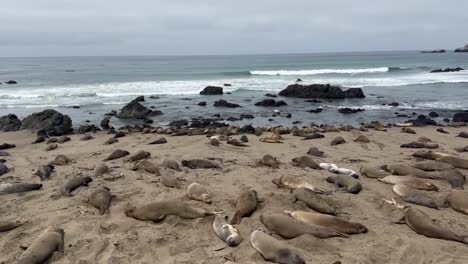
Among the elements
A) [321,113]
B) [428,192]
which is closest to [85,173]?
[428,192]

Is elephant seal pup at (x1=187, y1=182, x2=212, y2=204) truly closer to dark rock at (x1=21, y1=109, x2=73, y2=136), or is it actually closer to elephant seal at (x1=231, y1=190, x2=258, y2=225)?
elephant seal at (x1=231, y1=190, x2=258, y2=225)

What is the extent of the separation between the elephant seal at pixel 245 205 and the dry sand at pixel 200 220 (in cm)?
13

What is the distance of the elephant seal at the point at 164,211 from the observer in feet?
19.8

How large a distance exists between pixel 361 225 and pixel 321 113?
1730cm

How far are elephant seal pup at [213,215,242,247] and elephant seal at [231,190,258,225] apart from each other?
185 millimetres

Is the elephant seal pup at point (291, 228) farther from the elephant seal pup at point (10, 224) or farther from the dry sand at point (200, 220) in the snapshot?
the elephant seal pup at point (10, 224)

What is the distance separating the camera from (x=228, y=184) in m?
7.65

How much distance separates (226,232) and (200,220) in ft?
2.12

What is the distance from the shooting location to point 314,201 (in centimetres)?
636

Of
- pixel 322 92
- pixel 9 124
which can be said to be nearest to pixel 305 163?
pixel 9 124

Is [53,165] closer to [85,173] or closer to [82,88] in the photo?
[85,173]

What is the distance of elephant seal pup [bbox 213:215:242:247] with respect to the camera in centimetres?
525

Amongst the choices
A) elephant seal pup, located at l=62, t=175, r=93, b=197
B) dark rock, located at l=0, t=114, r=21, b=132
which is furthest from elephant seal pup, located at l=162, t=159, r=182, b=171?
dark rock, located at l=0, t=114, r=21, b=132

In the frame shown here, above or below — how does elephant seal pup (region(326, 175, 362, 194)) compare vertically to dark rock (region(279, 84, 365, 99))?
above
